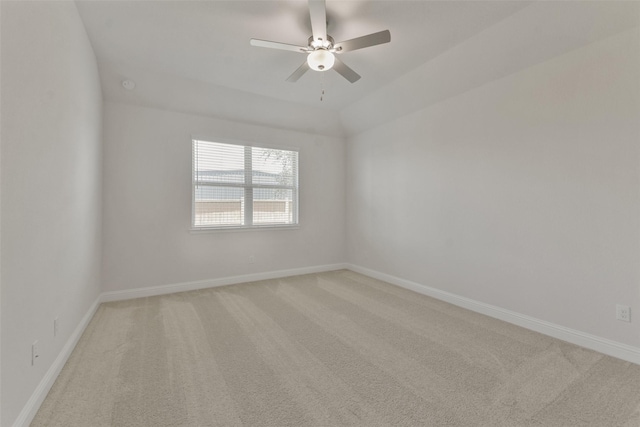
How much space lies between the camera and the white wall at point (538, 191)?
2170mm

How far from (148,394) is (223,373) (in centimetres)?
45

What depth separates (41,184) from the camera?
66.9 inches

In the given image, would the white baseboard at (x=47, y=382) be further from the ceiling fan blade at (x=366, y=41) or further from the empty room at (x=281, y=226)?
the ceiling fan blade at (x=366, y=41)

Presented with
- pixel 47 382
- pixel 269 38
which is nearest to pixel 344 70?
pixel 269 38

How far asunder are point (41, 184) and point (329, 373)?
7.34 feet

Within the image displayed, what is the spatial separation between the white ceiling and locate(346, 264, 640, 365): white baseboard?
2.47 metres

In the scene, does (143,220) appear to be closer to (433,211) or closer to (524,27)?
(433,211)

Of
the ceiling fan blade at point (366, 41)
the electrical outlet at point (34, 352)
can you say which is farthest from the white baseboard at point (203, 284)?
the ceiling fan blade at point (366, 41)

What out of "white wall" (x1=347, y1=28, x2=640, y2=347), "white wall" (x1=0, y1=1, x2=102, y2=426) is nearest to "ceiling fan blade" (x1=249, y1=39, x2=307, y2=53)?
"white wall" (x1=0, y1=1, x2=102, y2=426)

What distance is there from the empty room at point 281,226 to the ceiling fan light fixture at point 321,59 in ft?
0.06

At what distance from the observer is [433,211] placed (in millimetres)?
3660

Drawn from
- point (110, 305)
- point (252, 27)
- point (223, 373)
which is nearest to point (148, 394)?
point (223, 373)

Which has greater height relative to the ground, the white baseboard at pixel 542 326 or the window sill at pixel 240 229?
the window sill at pixel 240 229

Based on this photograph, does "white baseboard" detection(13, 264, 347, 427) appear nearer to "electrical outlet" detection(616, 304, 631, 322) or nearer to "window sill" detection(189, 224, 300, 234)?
"window sill" detection(189, 224, 300, 234)
